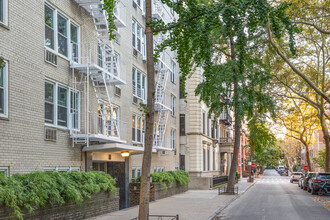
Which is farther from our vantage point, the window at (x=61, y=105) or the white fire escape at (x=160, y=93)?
the white fire escape at (x=160, y=93)

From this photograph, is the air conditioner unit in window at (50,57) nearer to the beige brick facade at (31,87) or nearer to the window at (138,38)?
the beige brick facade at (31,87)

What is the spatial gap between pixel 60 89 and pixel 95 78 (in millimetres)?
2684

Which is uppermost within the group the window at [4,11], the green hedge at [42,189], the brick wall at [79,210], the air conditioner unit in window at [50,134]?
the window at [4,11]

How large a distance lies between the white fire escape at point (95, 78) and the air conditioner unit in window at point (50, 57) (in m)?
1.20

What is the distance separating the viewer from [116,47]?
23344 mm

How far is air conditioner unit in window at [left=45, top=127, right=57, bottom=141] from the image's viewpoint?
16.1 metres

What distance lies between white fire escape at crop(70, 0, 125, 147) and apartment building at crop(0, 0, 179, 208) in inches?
1.6

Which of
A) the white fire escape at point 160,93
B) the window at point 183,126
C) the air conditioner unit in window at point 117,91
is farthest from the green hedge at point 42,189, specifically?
the window at point 183,126

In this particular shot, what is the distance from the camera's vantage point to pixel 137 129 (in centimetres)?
2761

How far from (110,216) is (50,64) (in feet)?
20.8

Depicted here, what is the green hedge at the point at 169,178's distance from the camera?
25.7m

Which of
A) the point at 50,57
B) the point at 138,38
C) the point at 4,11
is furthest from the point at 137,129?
the point at 4,11

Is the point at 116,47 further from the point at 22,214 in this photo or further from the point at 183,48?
the point at 22,214

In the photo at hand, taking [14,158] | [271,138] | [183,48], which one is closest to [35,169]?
[14,158]
